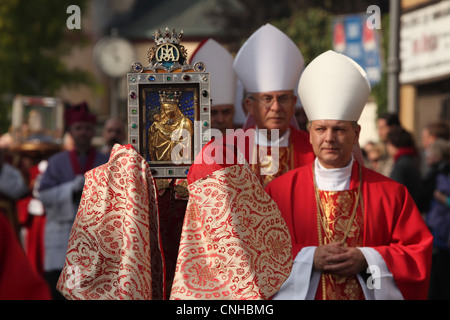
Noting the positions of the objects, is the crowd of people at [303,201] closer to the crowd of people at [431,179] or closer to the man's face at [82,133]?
the crowd of people at [431,179]

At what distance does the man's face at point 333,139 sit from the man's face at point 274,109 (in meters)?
0.73

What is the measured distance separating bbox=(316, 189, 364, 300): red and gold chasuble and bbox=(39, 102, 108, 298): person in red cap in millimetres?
3737

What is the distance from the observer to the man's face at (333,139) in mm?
4520

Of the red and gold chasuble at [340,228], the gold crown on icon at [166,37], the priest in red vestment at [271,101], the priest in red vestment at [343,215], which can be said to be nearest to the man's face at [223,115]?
the priest in red vestment at [271,101]

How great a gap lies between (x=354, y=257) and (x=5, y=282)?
1585 millimetres

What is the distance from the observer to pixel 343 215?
467 centimetres

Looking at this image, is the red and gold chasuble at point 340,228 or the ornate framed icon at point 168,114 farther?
the red and gold chasuble at point 340,228

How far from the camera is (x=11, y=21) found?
2381cm

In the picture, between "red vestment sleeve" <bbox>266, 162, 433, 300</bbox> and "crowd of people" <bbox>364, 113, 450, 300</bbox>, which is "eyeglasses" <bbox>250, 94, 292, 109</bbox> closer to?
"red vestment sleeve" <bbox>266, 162, 433, 300</bbox>

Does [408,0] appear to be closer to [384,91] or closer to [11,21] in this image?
[384,91]

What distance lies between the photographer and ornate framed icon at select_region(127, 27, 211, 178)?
12.8ft

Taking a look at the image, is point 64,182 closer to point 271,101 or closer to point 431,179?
point 431,179
